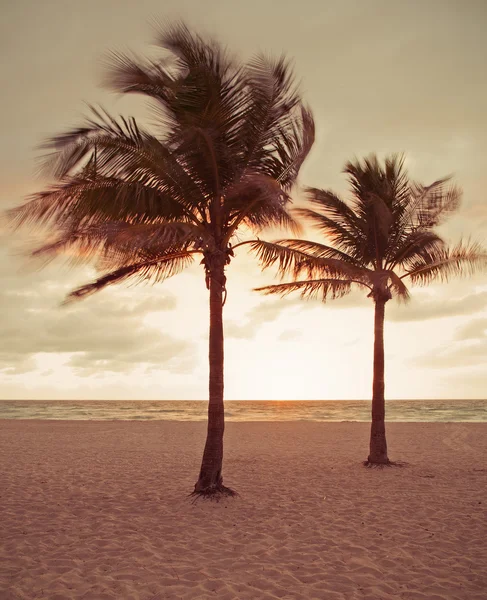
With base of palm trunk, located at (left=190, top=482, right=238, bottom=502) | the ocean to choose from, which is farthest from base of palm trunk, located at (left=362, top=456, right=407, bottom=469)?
the ocean

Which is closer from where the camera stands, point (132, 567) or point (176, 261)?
point (132, 567)

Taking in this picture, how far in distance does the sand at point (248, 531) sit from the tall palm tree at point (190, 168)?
1.75 metres

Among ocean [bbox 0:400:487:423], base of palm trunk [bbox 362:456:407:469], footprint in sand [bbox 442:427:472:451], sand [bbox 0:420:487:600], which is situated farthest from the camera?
ocean [bbox 0:400:487:423]

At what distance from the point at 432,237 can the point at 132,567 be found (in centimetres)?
1073

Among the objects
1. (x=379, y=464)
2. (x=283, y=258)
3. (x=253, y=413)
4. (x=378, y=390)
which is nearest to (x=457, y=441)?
(x=379, y=464)

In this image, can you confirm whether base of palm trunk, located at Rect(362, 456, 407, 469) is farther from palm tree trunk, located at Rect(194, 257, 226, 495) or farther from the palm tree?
palm tree trunk, located at Rect(194, 257, 226, 495)

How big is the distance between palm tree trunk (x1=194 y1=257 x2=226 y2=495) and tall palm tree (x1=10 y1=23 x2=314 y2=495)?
0.07 feet

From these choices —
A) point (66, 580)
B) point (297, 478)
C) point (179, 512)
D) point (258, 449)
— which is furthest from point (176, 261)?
point (258, 449)

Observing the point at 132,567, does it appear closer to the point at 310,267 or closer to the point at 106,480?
the point at 106,480

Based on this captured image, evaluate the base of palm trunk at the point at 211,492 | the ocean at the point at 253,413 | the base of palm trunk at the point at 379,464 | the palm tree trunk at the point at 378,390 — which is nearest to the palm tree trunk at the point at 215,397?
the base of palm trunk at the point at 211,492

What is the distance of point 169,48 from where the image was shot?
377 inches

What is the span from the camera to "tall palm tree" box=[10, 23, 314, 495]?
9219 mm

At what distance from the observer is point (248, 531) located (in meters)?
7.79

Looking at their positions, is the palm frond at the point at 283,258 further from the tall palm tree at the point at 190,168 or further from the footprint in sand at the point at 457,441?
the footprint in sand at the point at 457,441
